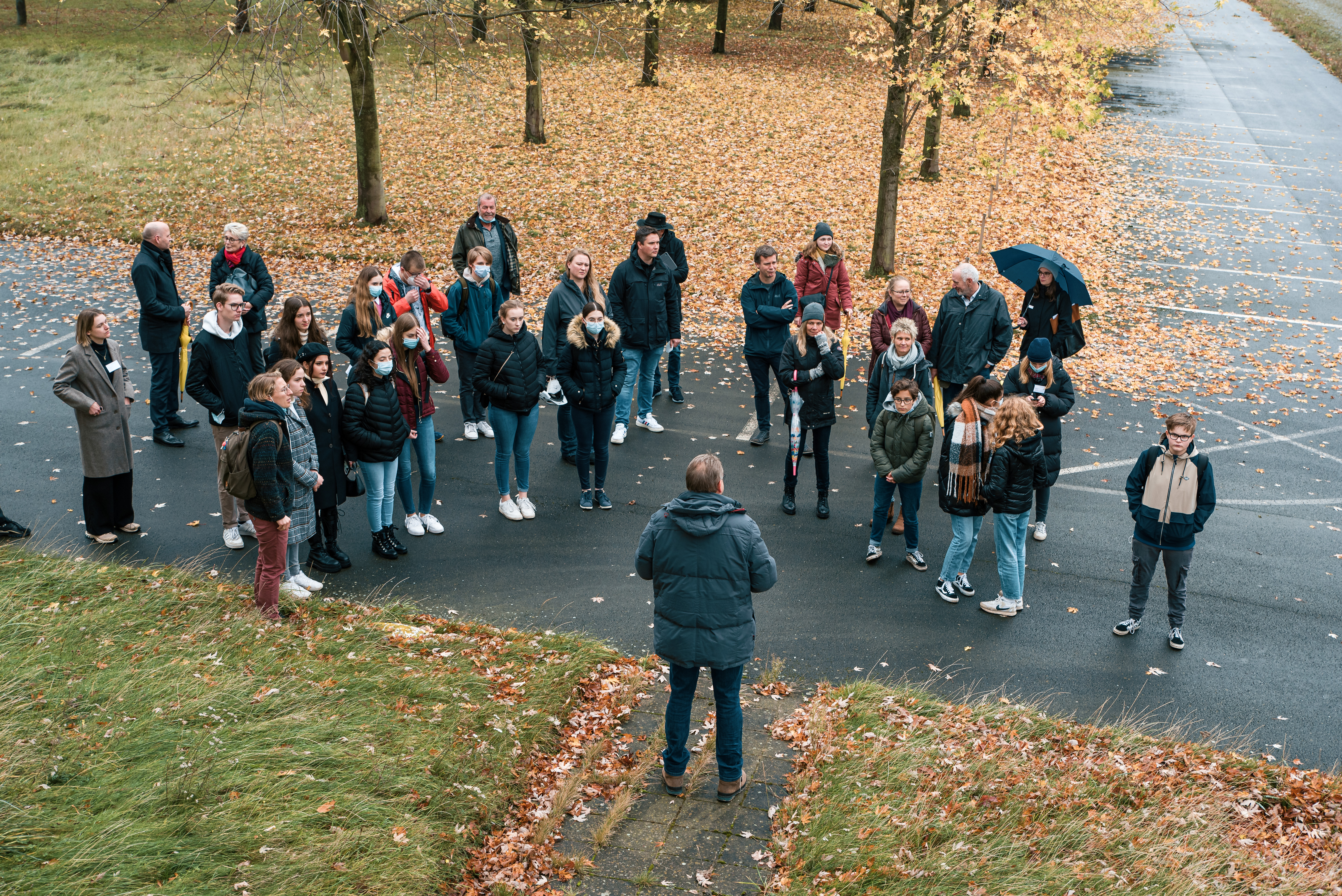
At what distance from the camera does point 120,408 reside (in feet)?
27.9

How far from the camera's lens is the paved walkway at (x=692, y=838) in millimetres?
5008

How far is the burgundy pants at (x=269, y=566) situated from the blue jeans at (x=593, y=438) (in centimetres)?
301

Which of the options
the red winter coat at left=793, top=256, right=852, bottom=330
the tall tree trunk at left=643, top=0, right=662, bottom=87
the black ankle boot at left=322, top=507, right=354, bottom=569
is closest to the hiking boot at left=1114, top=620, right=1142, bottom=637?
the red winter coat at left=793, top=256, right=852, bottom=330

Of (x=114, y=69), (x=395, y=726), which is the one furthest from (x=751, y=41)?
(x=395, y=726)

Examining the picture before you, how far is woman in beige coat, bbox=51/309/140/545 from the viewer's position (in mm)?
8203

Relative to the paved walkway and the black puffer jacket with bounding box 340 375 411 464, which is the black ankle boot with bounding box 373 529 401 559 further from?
the paved walkway

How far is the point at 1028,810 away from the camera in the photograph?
548cm

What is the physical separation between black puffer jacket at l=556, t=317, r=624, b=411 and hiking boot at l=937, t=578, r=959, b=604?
3.40m

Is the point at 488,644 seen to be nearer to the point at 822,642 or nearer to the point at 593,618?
the point at 593,618

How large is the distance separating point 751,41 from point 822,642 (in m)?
31.0

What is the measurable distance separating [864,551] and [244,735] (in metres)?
5.35

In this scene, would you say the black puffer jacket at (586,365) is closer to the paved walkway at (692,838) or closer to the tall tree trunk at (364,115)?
the paved walkway at (692,838)

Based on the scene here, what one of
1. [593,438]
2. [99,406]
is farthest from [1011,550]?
[99,406]

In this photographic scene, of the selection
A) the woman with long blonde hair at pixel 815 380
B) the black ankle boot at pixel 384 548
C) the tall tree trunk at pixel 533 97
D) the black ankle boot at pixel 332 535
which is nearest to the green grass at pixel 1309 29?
the tall tree trunk at pixel 533 97
